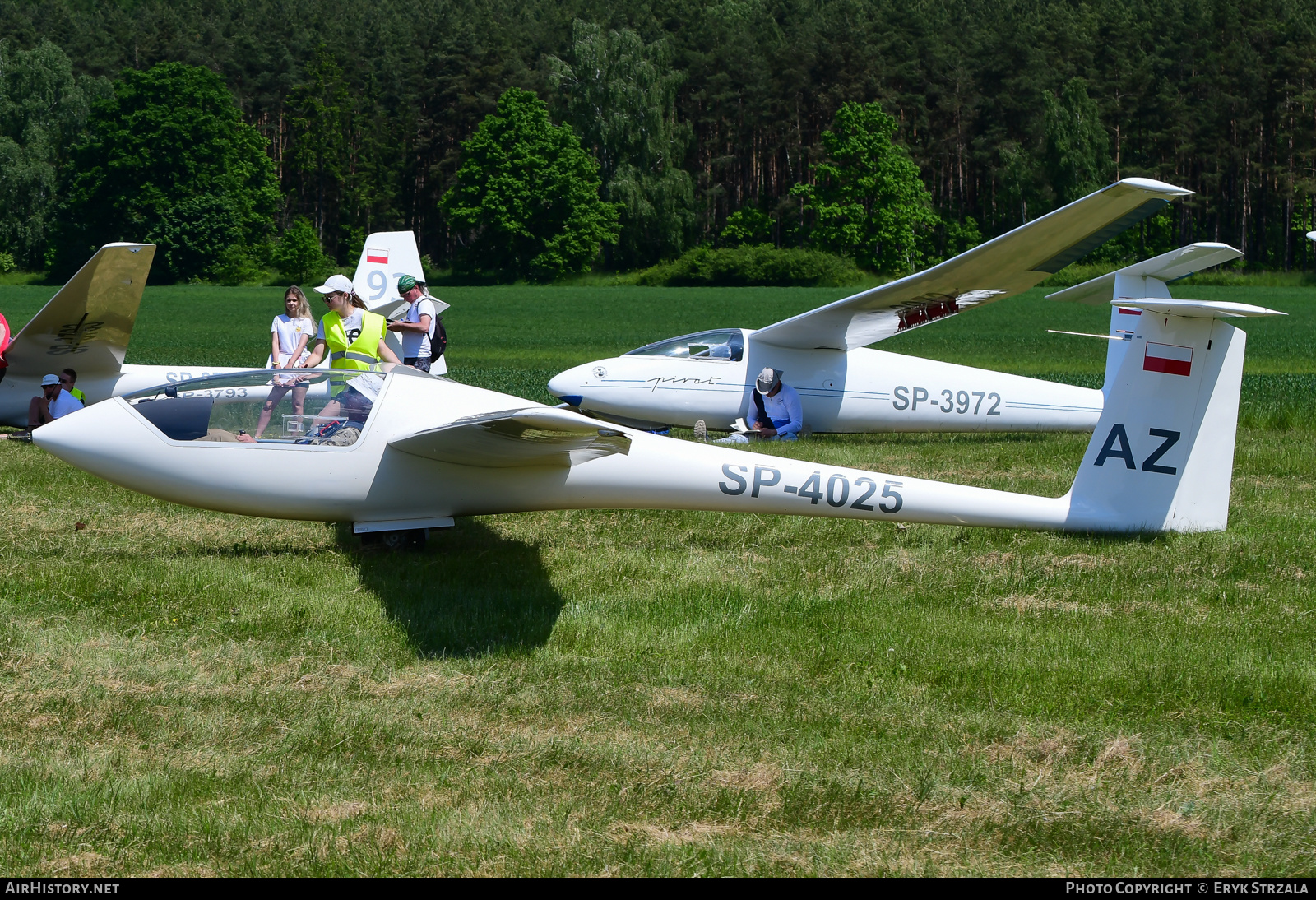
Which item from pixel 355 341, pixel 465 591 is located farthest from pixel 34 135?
pixel 465 591

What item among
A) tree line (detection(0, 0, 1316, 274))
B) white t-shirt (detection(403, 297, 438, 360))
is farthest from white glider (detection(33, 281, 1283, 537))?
tree line (detection(0, 0, 1316, 274))

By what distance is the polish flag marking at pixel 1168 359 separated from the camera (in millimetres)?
7941

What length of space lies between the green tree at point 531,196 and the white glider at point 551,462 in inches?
3019

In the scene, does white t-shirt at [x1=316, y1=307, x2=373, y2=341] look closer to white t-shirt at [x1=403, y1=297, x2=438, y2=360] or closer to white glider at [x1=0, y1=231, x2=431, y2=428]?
white t-shirt at [x1=403, y1=297, x2=438, y2=360]

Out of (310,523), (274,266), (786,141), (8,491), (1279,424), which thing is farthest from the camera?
(786,141)

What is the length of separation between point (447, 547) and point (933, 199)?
90179mm

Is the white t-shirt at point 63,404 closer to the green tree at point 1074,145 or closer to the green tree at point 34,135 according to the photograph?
the green tree at point 1074,145

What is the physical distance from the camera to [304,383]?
330 inches

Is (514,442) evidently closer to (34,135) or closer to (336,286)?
(336,286)

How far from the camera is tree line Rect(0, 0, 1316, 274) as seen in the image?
80.7m

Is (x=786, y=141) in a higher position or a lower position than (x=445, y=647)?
higher

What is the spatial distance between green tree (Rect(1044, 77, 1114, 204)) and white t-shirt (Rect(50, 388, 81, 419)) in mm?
74794

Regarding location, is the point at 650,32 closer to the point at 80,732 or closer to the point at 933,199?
the point at 933,199

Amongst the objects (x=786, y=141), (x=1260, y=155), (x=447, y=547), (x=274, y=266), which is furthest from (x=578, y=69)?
(x=447, y=547)
